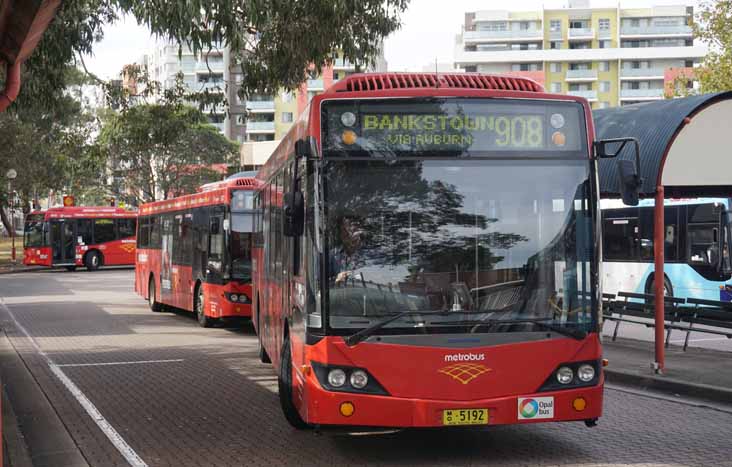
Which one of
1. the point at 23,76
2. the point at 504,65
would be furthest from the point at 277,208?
the point at 504,65

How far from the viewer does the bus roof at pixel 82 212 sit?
1962 inches

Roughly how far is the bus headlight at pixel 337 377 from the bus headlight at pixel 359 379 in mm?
70

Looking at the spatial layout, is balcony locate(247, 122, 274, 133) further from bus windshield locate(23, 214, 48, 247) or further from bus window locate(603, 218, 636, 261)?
bus window locate(603, 218, 636, 261)

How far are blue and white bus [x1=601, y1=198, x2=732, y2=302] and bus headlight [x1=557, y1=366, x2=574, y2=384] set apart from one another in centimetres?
1651

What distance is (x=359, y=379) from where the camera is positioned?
7.68 m

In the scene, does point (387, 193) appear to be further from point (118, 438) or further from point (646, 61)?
point (646, 61)

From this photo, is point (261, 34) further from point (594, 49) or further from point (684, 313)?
point (594, 49)

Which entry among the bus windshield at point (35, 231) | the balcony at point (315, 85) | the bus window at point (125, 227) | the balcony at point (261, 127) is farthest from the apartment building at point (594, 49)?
the bus windshield at point (35, 231)

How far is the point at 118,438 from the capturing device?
941 centimetres

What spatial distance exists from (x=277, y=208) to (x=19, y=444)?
3499 millimetres

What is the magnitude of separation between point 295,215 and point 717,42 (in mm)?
35220

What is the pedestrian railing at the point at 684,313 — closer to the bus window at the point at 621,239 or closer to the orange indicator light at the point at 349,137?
the orange indicator light at the point at 349,137

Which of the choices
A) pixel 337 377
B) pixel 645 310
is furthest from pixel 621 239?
pixel 337 377

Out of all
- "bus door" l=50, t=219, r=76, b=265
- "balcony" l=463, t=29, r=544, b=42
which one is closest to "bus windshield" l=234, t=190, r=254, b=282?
"bus door" l=50, t=219, r=76, b=265
